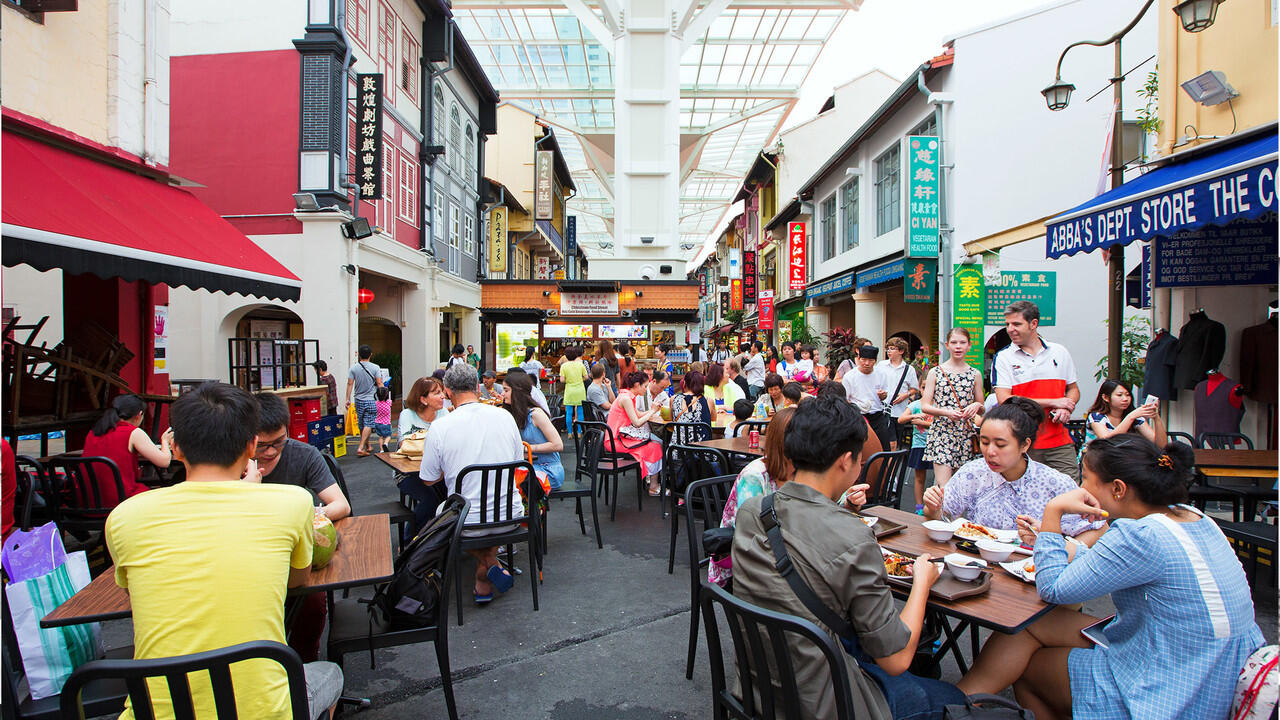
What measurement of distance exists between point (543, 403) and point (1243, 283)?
703 centimetres

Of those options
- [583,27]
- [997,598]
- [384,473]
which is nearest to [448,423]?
[997,598]

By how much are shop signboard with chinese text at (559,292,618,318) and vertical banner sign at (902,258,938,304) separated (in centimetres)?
941

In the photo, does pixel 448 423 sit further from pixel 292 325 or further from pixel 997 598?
pixel 292 325

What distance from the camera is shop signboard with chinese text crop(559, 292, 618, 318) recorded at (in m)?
20.2

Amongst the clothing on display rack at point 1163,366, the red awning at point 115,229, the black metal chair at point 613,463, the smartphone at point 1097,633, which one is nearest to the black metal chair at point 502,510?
the black metal chair at point 613,463

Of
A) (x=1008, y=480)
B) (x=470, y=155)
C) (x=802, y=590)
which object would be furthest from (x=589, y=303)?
(x=802, y=590)

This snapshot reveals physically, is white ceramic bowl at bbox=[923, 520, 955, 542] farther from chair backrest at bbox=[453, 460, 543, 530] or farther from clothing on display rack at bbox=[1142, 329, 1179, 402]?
clothing on display rack at bbox=[1142, 329, 1179, 402]

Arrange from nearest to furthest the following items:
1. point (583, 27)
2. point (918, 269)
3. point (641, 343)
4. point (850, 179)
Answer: point (918, 269) < point (850, 179) < point (641, 343) < point (583, 27)

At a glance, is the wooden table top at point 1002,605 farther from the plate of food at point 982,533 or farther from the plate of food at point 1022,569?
the plate of food at point 982,533

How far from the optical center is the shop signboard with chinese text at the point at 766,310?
25.2 metres

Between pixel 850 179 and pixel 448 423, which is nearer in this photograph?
pixel 448 423

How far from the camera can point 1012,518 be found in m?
3.20

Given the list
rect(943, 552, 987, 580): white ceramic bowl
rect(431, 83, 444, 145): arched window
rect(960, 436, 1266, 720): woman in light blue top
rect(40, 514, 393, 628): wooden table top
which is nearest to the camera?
rect(960, 436, 1266, 720): woman in light blue top

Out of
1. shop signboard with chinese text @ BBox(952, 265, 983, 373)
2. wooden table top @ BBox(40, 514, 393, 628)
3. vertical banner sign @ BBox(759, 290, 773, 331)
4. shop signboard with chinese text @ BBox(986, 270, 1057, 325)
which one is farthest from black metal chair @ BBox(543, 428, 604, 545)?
vertical banner sign @ BBox(759, 290, 773, 331)
